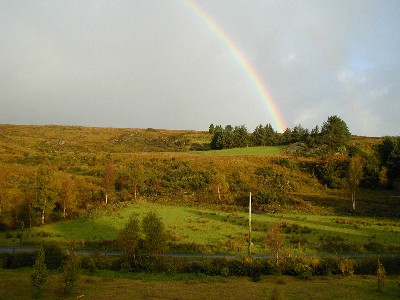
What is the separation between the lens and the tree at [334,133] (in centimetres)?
10788

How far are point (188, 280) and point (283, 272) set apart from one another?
8.61m

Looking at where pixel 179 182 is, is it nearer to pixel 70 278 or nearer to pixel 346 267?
Result: pixel 346 267

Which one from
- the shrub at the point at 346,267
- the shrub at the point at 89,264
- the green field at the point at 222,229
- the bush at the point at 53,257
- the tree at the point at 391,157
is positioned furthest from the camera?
the tree at the point at 391,157

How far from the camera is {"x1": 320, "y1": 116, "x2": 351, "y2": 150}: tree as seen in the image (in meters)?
108

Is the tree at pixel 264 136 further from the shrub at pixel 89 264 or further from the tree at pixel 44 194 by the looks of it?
the shrub at pixel 89 264

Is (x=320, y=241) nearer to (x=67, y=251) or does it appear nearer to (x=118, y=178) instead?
(x=67, y=251)

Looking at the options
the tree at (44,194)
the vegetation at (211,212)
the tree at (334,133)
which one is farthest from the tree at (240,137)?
the tree at (44,194)

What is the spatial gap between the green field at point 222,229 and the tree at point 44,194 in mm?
2974

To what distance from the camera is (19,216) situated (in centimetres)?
5069

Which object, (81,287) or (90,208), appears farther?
(90,208)

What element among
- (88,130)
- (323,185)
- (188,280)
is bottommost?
(188,280)

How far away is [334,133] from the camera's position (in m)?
111

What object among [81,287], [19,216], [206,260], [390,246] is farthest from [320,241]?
[19,216]

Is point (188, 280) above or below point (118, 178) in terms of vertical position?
below
